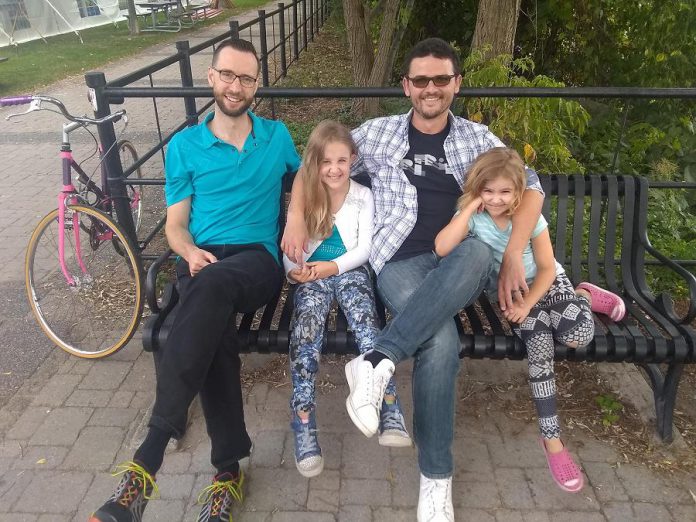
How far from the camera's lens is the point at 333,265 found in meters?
2.74

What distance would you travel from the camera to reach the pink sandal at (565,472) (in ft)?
7.95

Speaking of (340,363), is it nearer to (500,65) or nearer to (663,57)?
(500,65)

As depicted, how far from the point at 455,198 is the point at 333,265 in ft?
2.26

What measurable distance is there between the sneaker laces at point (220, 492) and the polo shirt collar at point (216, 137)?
4.89 ft

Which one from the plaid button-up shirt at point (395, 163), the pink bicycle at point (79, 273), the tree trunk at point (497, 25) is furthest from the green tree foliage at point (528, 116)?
the pink bicycle at point (79, 273)

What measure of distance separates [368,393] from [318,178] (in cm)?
104

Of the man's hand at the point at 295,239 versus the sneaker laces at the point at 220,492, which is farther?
the man's hand at the point at 295,239

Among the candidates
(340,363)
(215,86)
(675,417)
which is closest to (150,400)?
(340,363)

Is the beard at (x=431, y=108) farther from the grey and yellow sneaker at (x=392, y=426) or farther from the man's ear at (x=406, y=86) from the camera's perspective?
the grey and yellow sneaker at (x=392, y=426)

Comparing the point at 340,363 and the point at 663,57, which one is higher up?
the point at 663,57

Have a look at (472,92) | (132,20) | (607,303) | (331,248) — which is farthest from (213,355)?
(132,20)

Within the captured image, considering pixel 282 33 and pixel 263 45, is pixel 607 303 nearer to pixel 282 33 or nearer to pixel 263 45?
pixel 263 45

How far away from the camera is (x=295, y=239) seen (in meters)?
2.72

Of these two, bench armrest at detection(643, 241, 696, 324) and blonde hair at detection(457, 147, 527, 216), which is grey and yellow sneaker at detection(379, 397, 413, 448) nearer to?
blonde hair at detection(457, 147, 527, 216)
